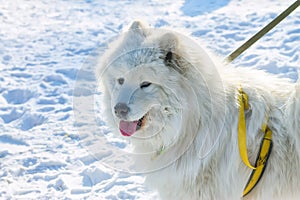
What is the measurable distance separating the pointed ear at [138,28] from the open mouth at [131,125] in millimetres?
571

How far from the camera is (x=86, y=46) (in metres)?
7.81

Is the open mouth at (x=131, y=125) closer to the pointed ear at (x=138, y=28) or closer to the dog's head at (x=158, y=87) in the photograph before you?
the dog's head at (x=158, y=87)

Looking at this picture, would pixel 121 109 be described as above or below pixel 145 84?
below

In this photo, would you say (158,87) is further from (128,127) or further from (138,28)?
(138,28)

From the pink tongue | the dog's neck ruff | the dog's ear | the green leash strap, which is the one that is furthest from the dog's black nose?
the green leash strap

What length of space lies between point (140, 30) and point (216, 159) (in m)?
1.00

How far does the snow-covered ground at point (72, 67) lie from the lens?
4.20 metres

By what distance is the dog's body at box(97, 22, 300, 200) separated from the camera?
108 inches

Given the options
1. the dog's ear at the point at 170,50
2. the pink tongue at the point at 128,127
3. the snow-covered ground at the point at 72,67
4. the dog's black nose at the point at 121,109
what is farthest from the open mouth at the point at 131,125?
the snow-covered ground at the point at 72,67

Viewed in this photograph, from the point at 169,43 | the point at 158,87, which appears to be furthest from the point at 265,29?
the point at 158,87

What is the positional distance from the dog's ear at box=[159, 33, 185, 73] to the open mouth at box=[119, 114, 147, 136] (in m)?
0.39

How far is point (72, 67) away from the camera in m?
6.92

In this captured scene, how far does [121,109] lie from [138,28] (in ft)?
1.98

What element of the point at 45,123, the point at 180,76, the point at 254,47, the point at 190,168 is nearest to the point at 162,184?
the point at 190,168
